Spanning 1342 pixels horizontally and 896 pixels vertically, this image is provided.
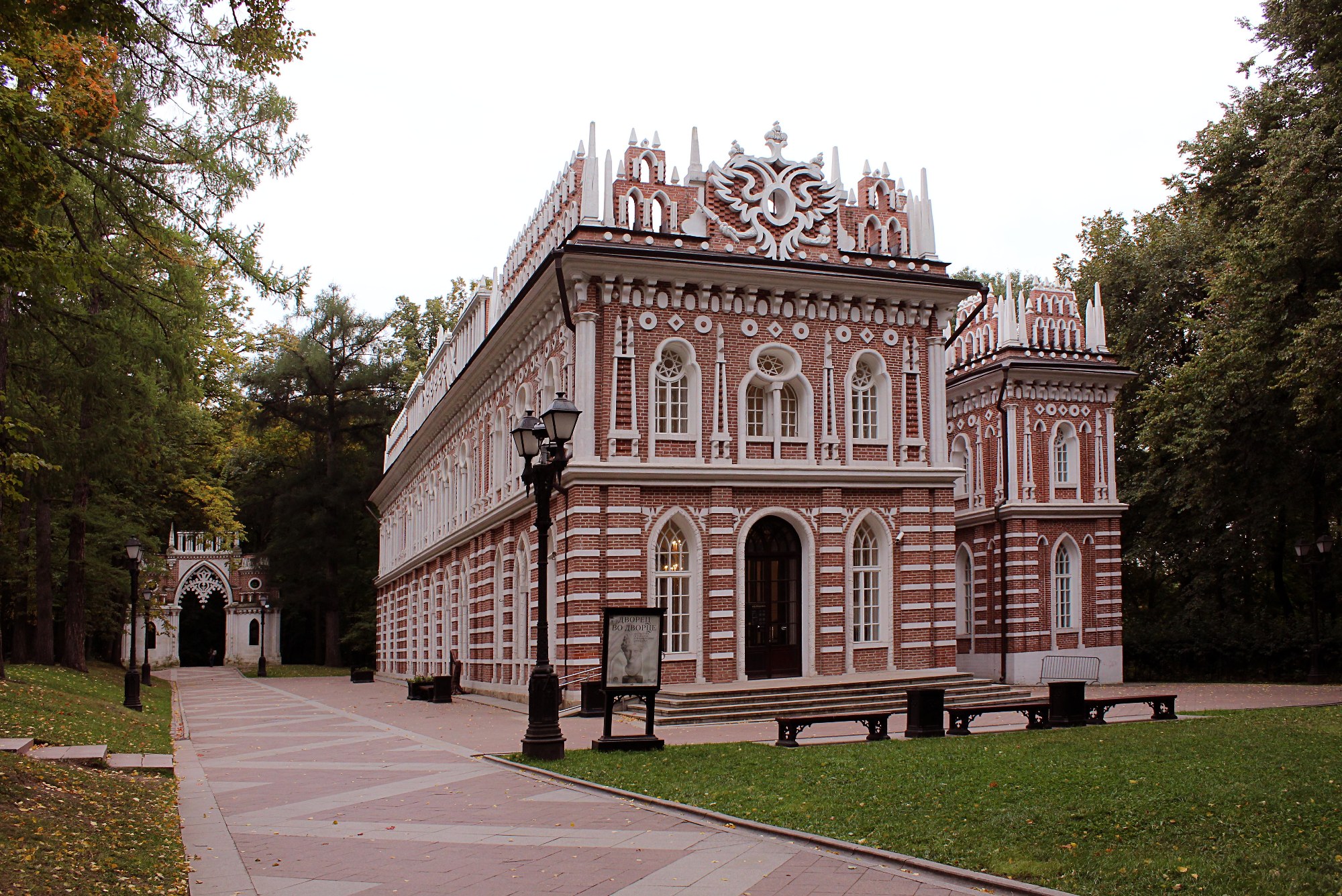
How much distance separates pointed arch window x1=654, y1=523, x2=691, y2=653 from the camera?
76.8ft

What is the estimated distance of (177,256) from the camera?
67.4 feet

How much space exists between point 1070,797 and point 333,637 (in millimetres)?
56939

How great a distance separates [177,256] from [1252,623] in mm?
28860

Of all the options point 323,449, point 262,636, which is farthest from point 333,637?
point 323,449

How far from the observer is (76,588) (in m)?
32.4

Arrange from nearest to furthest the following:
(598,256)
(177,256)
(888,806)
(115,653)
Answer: (888,806) < (177,256) < (598,256) < (115,653)

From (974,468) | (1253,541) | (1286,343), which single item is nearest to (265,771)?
(1286,343)

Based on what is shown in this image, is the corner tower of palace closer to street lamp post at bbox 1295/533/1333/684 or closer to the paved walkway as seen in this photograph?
the paved walkway

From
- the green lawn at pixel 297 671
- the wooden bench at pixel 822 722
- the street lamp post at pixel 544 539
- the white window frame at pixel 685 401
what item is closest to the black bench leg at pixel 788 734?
the wooden bench at pixel 822 722

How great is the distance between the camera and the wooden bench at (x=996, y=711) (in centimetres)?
1639

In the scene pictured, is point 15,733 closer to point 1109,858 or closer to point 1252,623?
point 1109,858

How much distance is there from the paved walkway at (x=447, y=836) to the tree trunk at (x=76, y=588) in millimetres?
15936

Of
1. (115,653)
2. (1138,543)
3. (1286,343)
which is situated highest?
(1286,343)

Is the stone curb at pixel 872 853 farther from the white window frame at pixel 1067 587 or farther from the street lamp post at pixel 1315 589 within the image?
the street lamp post at pixel 1315 589
